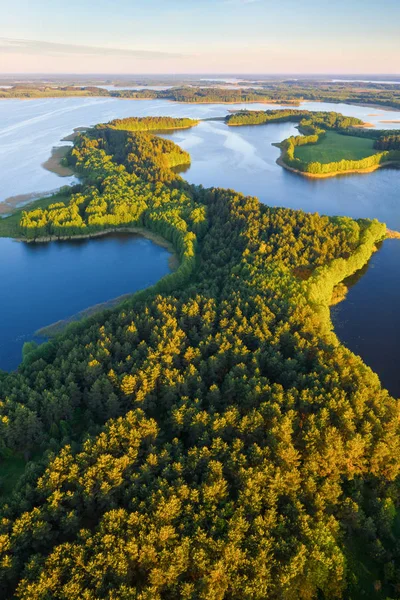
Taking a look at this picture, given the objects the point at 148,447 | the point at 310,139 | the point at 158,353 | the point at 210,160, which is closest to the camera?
the point at 148,447

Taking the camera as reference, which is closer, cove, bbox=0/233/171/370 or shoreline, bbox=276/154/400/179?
cove, bbox=0/233/171/370

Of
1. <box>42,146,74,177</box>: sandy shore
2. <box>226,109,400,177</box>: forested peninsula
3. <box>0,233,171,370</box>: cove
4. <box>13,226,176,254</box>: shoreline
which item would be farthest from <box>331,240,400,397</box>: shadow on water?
<box>42,146,74,177</box>: sandy shore

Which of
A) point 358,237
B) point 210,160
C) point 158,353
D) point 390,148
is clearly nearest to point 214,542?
point 158,353

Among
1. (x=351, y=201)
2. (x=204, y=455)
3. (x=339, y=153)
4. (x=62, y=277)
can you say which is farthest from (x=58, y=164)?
(x=204, y=455)

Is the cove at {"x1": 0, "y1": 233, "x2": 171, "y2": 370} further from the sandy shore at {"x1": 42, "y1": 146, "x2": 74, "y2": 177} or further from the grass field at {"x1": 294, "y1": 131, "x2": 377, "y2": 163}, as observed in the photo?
the grass field at {"x1": 294, "y1": 131, "x2": 377, "y2": 163}

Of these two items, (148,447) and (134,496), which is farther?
(148,447)

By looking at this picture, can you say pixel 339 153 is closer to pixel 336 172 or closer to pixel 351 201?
pixel 336 172

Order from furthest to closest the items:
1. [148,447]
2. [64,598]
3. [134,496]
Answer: [148,447] → [134,496] → [64,598]

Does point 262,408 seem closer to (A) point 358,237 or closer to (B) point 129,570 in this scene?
(B) point 129,570
